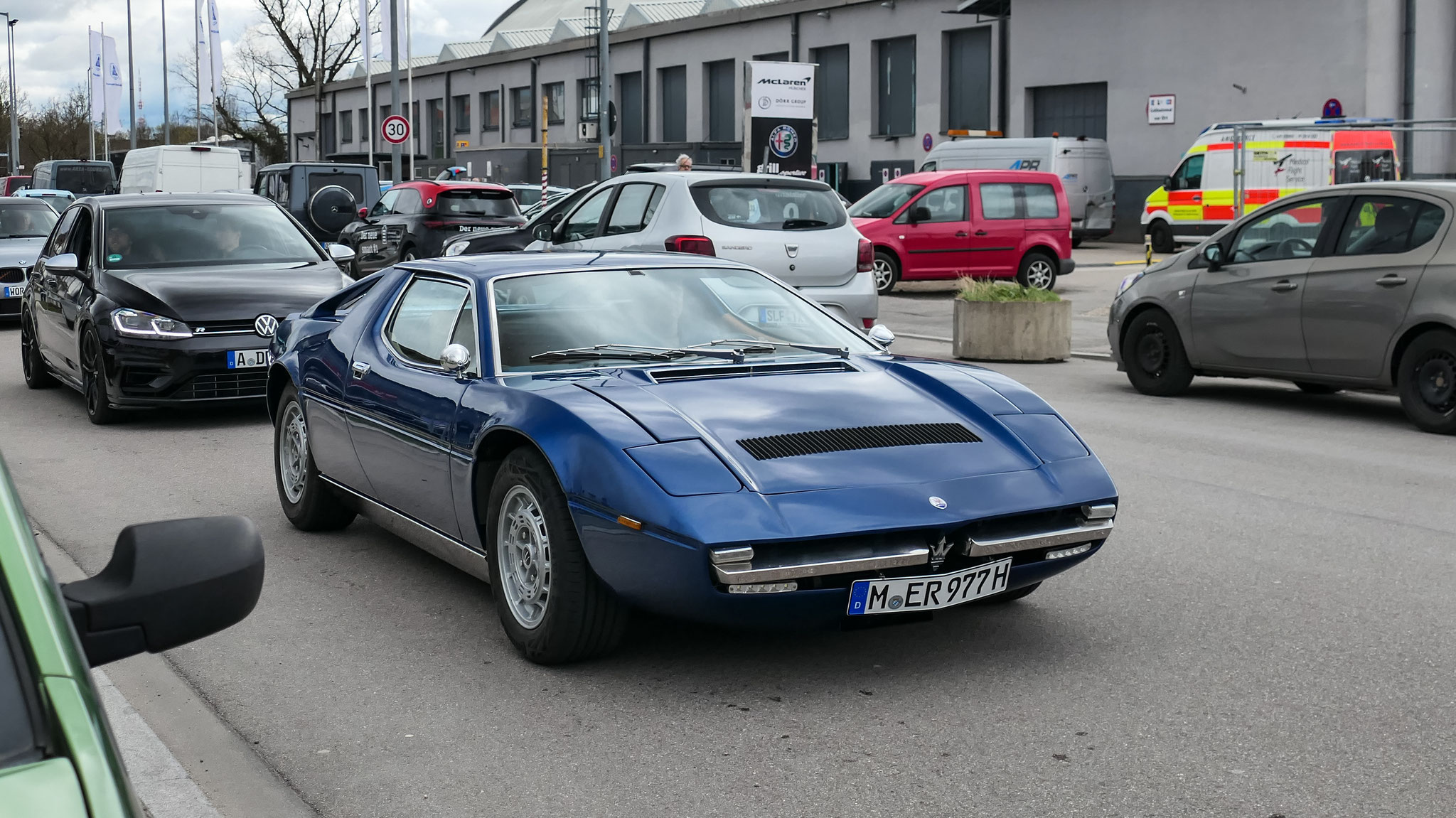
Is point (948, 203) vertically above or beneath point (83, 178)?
beneath

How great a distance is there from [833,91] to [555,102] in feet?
50.9

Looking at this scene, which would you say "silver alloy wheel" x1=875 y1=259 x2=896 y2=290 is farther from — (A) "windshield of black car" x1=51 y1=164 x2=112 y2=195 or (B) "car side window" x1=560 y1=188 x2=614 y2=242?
(A) "windshield of black car" x1=51 y1=164 x2=112 y2=195

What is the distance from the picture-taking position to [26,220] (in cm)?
2042

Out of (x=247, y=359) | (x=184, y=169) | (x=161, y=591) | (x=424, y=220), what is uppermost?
(x=184, y=169)

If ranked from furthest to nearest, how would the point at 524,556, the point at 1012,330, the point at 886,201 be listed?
the point at 886,201
the point at 1012,330
the point at 524,556

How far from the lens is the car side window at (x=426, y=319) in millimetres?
5977

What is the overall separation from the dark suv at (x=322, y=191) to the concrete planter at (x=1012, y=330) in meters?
13.7

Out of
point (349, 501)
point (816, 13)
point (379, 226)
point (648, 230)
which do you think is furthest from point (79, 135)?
point (349, 501)

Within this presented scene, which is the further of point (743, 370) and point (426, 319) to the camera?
point (426, 319)

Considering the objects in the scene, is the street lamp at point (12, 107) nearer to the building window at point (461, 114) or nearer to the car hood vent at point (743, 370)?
the building window at point (461, 114)

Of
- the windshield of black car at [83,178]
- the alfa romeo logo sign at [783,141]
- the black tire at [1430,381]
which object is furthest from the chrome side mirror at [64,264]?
the windshield of black car at [83,178]

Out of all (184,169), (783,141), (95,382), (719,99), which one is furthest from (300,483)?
(719,99)

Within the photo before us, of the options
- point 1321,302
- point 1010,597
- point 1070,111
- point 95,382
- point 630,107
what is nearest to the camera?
point 1010,597

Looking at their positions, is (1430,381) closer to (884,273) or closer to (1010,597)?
(1010,597)
